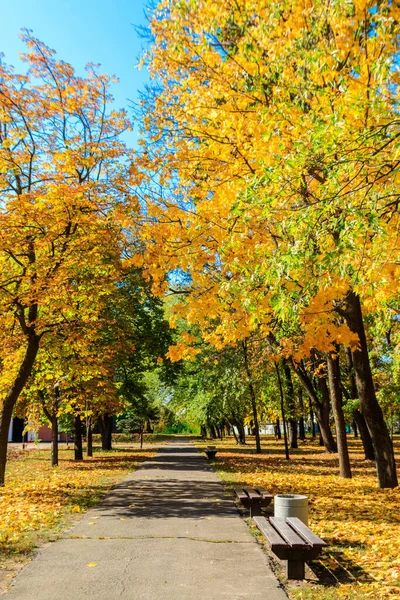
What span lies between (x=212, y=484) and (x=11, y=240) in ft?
26.4

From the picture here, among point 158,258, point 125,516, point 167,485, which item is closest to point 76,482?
point 167,485

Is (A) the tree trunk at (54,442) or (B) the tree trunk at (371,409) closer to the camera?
(B) the tree trunk at (371,409)

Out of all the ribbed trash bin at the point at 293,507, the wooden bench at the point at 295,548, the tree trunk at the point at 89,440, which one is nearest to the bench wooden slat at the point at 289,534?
the wooden bench at the point at 295,548

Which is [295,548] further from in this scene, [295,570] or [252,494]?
[252,494]

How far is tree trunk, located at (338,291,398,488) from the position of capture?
11609 mm

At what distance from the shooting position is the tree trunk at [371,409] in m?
11.6

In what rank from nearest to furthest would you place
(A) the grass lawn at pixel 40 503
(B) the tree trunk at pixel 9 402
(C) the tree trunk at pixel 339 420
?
1. (A) the grass lawn at pixel 40 503
2. (B) the tree trunk at pixel 9 402
3. (C) the tree trunk at pixel 339 420

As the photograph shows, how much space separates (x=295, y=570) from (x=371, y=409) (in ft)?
23.2

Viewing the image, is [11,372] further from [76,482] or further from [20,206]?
[20,206]

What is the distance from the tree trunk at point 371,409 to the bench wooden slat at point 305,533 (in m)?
6.01

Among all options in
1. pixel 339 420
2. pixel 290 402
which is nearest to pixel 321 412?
pixel 290 402

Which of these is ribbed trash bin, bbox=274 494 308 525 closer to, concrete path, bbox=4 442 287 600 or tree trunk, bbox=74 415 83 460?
concrete path, bbox=4 442 287 600

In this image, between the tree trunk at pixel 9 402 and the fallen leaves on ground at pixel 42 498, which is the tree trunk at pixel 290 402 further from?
the tree trunk at pixel 9 402

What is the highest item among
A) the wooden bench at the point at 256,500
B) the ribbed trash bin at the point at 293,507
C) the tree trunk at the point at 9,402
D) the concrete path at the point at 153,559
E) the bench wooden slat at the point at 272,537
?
the tree trunk at the point at 9,402
